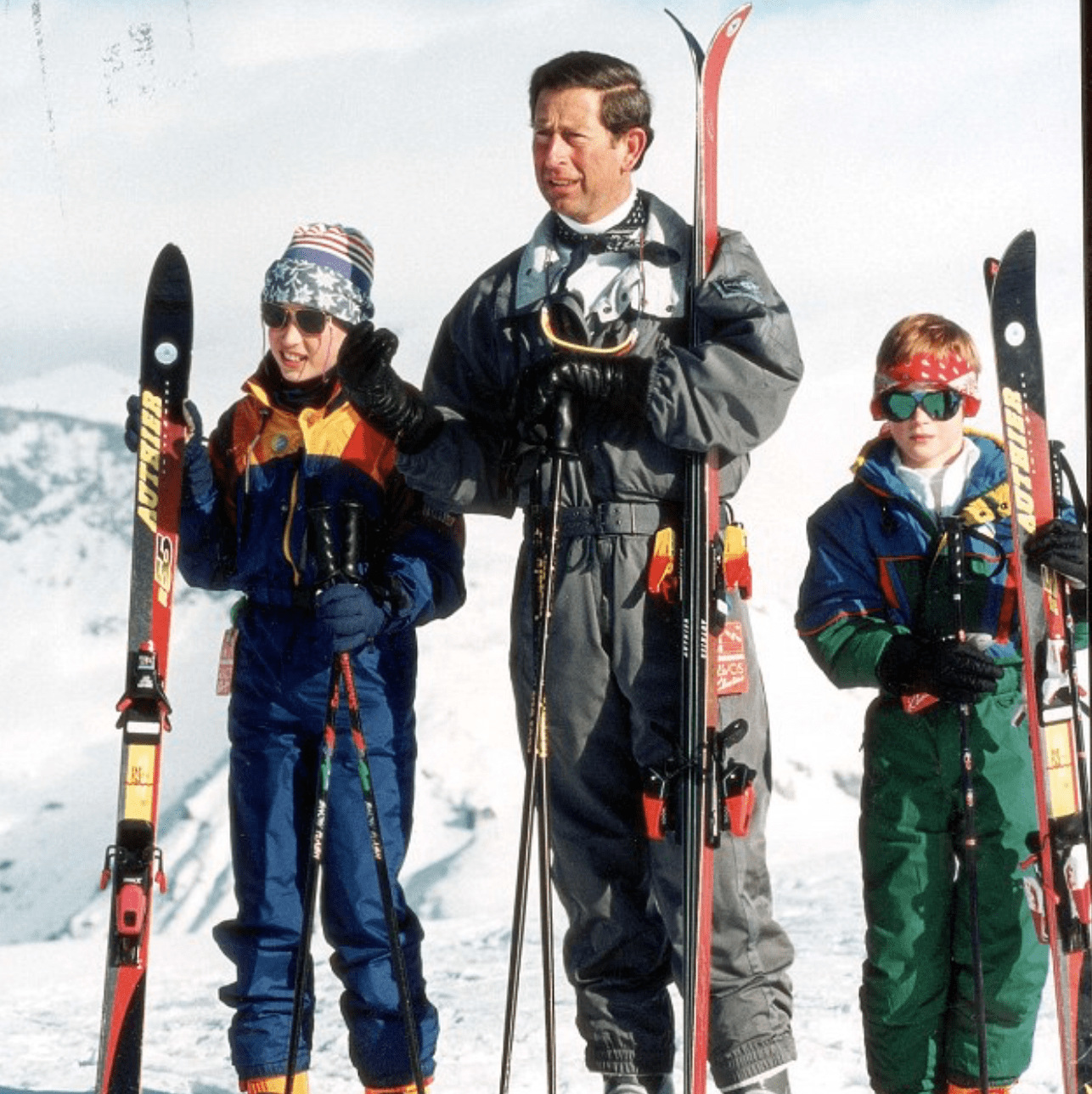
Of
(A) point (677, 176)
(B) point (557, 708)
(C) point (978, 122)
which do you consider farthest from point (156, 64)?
(B) point (557, 708)

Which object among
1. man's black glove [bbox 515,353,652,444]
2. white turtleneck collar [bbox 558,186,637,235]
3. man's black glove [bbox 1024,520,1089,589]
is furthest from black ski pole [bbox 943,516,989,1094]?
white turtleneck collar [bbox 558,186,637,235]

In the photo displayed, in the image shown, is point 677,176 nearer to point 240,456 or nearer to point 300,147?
point 300,147

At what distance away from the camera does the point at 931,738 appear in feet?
10.5

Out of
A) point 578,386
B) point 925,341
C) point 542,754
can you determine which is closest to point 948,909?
point 542,754

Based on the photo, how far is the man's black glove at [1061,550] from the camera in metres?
3.08

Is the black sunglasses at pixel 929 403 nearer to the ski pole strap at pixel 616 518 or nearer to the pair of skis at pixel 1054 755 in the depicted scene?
the pair of skis at pixel 1054 755

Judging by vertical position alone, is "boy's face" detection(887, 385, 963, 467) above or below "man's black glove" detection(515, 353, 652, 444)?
below

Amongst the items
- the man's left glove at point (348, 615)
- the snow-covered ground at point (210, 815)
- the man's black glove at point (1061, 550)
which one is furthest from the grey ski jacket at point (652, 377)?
the snow-covered ground at point (210, 815)

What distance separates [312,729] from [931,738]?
122 centimetres

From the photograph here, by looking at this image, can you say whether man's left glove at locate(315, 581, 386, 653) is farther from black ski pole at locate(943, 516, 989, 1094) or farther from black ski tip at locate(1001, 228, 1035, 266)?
black ski tip at locate(1001, 228, 1035, 266)

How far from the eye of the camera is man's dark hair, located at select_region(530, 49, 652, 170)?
3312mm

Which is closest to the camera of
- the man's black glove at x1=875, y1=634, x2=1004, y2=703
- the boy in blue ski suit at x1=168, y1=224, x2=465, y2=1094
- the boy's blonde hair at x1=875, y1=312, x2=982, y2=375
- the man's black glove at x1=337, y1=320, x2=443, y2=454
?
the man's black glove at x1=875, y1=634, x2=1004, y2=703

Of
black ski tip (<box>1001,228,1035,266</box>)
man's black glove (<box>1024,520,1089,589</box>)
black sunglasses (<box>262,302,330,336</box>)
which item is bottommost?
man's black glove (<box>1024,520,1089,589</box>)

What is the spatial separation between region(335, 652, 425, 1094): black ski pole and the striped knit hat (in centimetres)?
74
